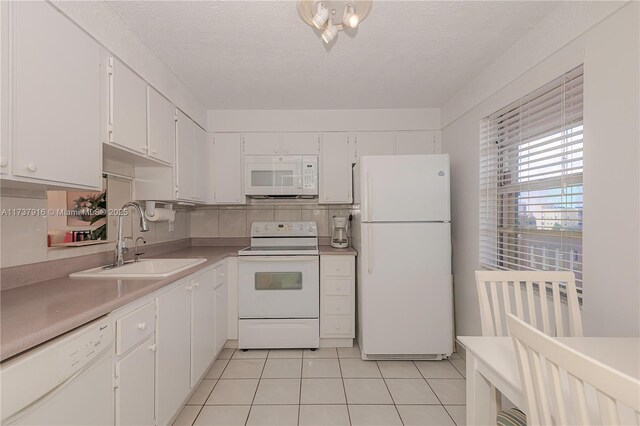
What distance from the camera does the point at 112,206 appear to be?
2.12 metres

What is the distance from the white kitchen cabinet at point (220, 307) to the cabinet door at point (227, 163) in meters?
0.79

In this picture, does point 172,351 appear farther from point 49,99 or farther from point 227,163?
point 227,163

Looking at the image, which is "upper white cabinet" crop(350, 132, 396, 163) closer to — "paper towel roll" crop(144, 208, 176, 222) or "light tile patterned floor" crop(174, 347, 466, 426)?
"paper towel roll" crop(144, 208, 176, 222)

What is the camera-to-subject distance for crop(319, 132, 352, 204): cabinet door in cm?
316

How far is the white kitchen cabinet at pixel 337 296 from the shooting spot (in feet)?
9.27

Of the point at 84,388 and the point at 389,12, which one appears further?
the point at 389,12

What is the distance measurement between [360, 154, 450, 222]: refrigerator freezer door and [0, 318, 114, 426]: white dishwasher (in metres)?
1.93

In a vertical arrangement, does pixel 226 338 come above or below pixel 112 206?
below

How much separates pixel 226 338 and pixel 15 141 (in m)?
2.22

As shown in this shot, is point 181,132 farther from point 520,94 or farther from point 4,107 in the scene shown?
point 520,94

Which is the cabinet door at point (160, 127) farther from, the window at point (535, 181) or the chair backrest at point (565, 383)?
the window at point (535, 181)

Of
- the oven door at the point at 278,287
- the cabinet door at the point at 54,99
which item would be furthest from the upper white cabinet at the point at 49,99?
the oven door at the point at 278,287

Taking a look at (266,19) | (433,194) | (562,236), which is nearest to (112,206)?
(266,19)

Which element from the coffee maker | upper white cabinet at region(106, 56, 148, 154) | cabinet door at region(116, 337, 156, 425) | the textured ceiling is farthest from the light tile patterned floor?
the textured ceiling
